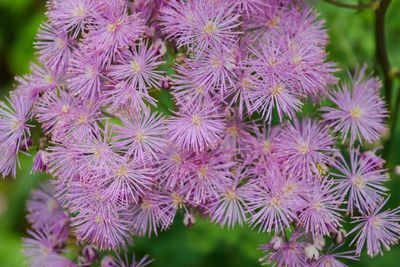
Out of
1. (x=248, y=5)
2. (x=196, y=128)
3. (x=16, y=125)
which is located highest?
(x=248, y=5)

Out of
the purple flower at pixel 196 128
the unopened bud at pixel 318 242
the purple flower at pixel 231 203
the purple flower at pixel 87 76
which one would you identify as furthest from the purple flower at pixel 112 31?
the unopened bud at pixel 318 242

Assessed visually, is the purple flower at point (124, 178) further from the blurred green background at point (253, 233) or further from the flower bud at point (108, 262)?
the blurred green background at point (253, 233)

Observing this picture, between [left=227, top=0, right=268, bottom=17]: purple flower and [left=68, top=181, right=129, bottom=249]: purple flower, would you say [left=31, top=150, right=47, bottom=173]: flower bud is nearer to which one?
[left=68, top=181, right=129, bottom=249]: purple flower

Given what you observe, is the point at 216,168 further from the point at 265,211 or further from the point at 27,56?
the point at 27,56

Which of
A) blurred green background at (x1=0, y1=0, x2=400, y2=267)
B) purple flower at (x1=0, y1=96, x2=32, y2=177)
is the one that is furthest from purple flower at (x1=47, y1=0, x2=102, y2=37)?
blurred green background at (x1=0, y1=0, x2=400, y2=267)

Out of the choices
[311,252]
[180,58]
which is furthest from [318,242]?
A: [180,58]

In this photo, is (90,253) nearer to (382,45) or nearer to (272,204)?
(272,204)
